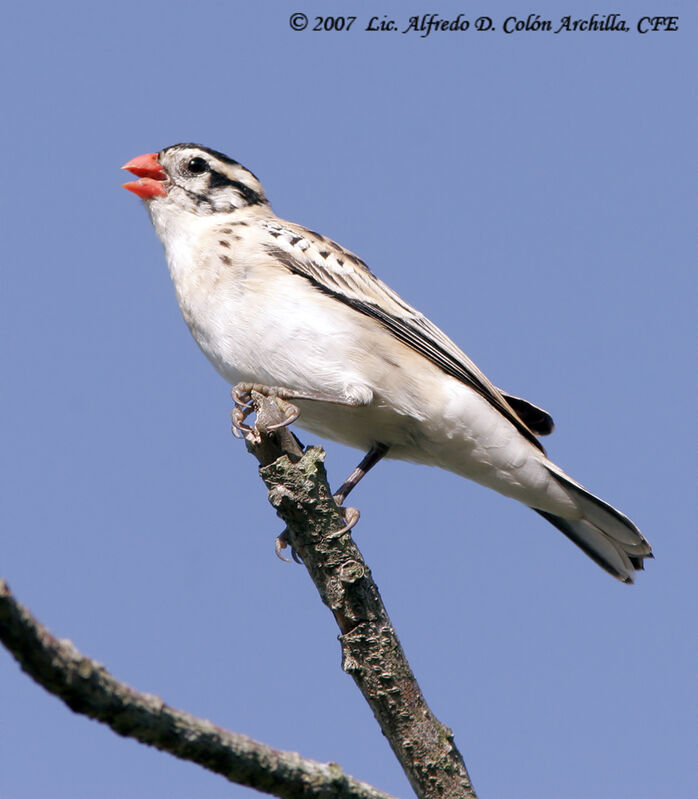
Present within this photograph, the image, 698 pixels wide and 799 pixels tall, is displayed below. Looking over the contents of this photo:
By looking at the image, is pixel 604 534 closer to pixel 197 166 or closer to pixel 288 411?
pixel 288 411

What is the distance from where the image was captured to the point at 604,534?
7441 millimetres

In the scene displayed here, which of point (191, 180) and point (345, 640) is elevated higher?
point (191, 180)

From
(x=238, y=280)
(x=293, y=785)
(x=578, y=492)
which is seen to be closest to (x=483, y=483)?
(x=578, y=492)

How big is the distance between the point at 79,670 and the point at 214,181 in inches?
239

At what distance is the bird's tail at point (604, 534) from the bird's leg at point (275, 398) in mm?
1788

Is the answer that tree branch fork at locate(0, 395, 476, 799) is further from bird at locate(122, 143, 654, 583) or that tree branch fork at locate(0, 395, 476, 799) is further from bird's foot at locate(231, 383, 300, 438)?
bird at locate(122, 143, 654, 583)

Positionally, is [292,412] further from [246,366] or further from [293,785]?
[293,785]

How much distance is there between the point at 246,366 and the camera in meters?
6.89

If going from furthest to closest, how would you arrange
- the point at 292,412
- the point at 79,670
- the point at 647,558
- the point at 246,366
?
the point at 647,558 < the point at 246,366 < the point at 292,412 < the point at 79,670

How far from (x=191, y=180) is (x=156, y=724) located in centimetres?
592

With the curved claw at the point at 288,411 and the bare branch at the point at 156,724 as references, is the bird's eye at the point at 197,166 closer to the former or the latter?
the curved claw at the point at 288,411

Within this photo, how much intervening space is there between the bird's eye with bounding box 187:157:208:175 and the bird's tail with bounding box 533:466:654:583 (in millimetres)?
3823

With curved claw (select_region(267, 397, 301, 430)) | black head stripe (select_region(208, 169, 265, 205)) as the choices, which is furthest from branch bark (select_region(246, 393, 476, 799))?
black head stripe (select_region(208, 169, 265, 205))

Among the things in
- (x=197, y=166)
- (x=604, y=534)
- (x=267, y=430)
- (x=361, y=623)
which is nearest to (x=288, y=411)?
(x=267, y=430)
